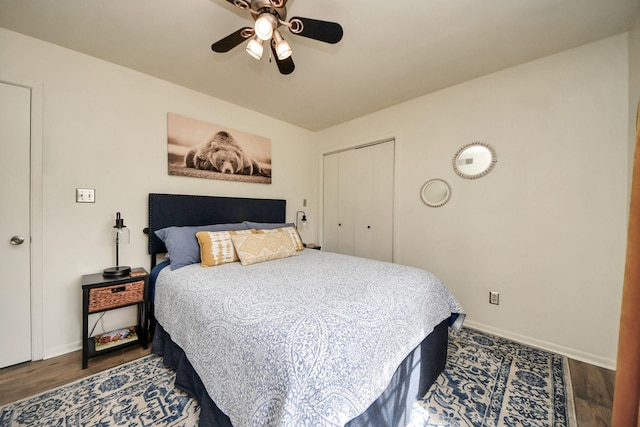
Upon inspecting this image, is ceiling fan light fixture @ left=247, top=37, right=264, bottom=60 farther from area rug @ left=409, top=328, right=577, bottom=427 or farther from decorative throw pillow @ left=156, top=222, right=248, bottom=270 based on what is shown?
area rug @ left=409, top=328, right=577, bottom=427

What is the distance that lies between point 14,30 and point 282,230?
2.52 meters

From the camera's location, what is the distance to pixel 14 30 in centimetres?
174

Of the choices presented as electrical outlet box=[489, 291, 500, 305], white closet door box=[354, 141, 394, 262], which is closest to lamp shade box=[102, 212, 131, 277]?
white closet door box=[354, 141, 394, 262]

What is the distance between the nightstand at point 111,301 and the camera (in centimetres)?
173

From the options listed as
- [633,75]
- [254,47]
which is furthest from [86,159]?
[633,75]

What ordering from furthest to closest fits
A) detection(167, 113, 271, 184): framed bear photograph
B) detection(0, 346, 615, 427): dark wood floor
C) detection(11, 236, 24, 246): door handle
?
detection(167, 113, 271, 184): framed bear photograph
detection(11, 236, 24, 246): door handle
detection(0, 346, 615, 427): dark wood floor

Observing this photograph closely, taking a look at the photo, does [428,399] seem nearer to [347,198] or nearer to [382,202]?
[382,202]

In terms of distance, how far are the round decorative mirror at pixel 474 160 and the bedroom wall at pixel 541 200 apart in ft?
0.19

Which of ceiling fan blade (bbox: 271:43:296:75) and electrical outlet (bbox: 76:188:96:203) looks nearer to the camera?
ceiling fan blade (bbox: 271:43:296:75)

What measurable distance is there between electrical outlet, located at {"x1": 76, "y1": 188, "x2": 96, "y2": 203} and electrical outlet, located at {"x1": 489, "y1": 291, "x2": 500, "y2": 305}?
12.2 feet

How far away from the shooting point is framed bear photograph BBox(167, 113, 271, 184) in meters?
2.46

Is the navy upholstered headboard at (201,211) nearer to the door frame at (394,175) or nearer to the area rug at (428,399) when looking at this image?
the door frame at (394,175)

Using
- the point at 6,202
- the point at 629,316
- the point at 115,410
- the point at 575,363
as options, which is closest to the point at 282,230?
the point at 115,410

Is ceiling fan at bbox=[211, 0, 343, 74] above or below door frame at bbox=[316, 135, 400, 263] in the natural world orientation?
above
